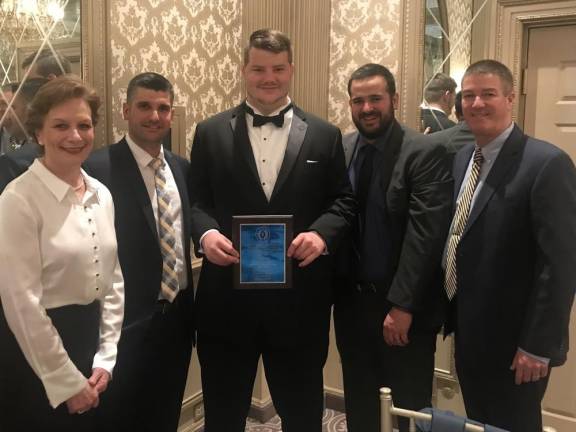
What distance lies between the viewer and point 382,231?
86.1 inches

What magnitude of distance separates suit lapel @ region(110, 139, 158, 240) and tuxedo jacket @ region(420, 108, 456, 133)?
160 cm

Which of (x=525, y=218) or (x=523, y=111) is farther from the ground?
(x=523, y=111)

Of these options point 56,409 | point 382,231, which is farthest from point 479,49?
point 56,409

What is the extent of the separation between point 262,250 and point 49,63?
1.09m

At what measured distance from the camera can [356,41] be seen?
3.19m

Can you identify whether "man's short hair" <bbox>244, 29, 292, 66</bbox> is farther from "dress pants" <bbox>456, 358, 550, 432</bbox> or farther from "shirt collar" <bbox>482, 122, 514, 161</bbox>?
"dress pants" <bbox>456, 358, 550, 432</bbox>

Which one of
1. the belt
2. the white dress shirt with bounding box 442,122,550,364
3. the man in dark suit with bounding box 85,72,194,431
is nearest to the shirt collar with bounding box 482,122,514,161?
the white dress shirt with bounding box 442,122,550,364

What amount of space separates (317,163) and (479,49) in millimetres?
1332

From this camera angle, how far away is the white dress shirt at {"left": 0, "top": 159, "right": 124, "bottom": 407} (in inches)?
59.7

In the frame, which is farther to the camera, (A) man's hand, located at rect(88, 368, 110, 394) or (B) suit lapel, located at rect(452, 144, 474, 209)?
(B) suit lapel, located at rect(452, 144, 474, 209)

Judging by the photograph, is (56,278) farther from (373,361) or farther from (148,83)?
(373,361)

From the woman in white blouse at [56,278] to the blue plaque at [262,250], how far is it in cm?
42

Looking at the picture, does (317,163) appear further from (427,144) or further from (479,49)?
(479,49)

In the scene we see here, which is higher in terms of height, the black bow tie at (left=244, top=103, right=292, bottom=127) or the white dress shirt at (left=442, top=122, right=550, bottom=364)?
the black bow tie at (left=244, top=103, right=292, bottom=127)
